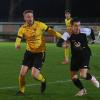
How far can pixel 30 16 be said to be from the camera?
12234 mm

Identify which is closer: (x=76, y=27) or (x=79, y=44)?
(x=76, y=27)

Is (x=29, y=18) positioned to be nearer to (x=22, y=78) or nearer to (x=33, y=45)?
(x=33, y=45)

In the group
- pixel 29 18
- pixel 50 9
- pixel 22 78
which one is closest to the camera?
pixel 29 18

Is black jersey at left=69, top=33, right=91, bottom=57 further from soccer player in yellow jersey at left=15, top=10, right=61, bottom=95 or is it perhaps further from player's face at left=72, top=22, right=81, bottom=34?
soccer player in yellow jersey at left=15, top=10, right=61, bottom=95

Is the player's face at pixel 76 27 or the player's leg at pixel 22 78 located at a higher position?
the player's face at pixel 76 27

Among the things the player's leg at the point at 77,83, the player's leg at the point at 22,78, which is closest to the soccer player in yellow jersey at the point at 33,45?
the player's leg at the point at 22,78

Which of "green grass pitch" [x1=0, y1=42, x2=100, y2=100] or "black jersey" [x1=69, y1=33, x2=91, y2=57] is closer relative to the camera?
"black jersey" [x1=69, y1=33, x2=91, y2=57]

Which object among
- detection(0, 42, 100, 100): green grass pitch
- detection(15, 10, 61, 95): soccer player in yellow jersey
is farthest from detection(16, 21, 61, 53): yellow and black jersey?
detection(0, 42, 100, 100): green grass pitch

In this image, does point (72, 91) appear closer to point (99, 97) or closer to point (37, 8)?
point (99, 97)

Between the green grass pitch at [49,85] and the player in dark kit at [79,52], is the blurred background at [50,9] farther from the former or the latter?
the player in dark kit at [79,52]

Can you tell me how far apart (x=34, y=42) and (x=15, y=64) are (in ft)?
30.7

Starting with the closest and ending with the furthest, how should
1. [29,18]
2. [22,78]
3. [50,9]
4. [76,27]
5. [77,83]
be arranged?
[76,27], [29,18], [77,83], [22,78], [50,9]

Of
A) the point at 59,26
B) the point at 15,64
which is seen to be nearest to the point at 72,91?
the point at 15,64

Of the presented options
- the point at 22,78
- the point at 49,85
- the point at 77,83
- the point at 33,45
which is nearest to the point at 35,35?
the point at 33,45
